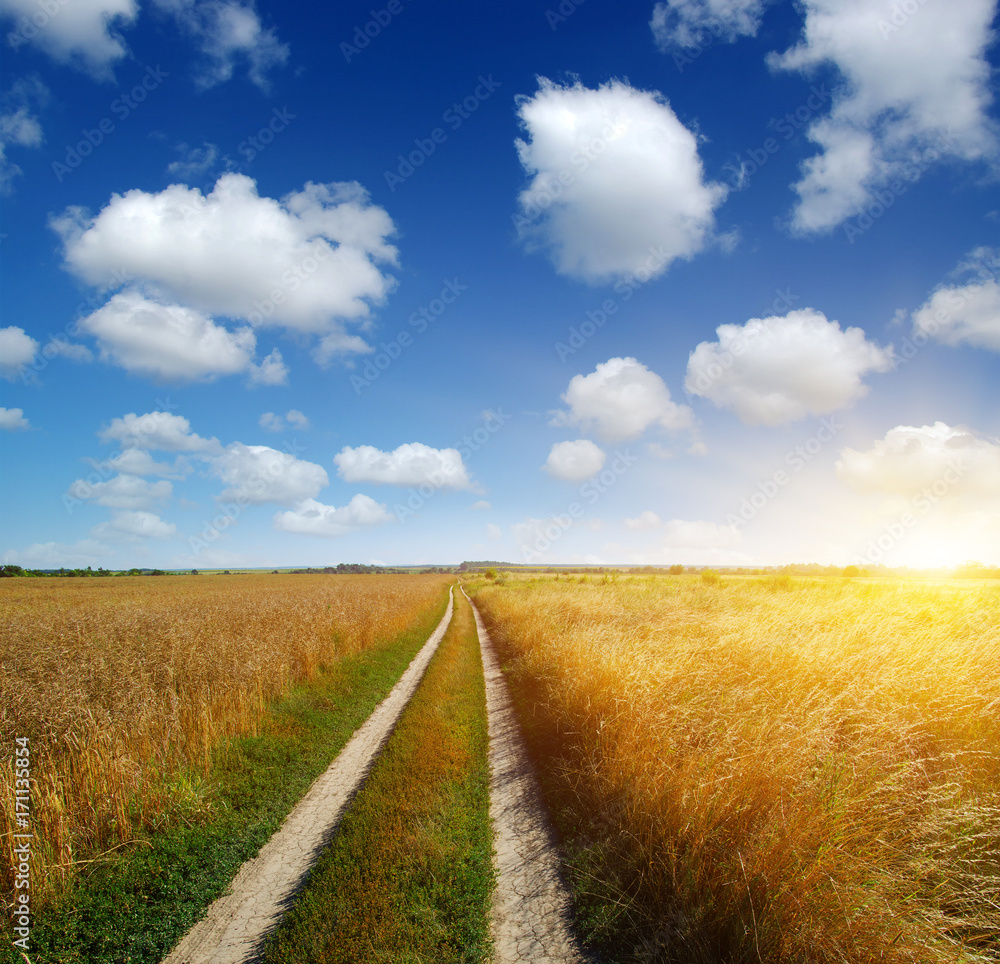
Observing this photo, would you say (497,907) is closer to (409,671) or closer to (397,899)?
(397,899)

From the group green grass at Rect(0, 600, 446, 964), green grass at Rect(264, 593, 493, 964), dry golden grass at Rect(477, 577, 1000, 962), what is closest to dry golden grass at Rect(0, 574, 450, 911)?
green grass at Rect(0, 600, 446, 964)

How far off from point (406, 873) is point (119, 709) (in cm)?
612

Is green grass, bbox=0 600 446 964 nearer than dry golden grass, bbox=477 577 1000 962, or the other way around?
dry golden grass, bbox=477 577 1000 962

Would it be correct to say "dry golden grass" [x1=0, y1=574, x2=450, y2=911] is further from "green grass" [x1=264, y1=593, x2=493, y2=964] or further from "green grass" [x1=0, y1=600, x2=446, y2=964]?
"green grass" [x1=264, y1=593, x2=493, y2=964]

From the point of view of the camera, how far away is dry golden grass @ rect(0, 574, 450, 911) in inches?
223

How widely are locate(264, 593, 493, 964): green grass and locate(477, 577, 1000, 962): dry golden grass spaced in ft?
4.49

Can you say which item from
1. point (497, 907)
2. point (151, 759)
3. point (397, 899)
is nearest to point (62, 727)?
point (151, 759)

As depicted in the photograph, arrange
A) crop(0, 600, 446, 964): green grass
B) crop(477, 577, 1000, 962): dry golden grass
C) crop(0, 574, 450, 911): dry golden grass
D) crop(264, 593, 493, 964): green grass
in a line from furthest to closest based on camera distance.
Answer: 1. crop(0, 574, 450, 911): dry golden grass
2. crop(0, 600, 446, 964): green grass
3. crop(264, 593, 493, 964): green grass
4. crop(477, 577, 1000, 962): dry golden grass

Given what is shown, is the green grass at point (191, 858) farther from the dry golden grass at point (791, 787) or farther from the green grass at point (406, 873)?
the dry golden grass at point (791, 787)

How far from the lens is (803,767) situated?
210 inches

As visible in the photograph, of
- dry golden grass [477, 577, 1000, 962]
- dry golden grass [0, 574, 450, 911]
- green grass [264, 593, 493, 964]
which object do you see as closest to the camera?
dry golden grass [477, 577, 1000, 962]

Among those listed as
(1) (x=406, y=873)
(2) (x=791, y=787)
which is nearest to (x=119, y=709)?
(1) (x=406, y=873)

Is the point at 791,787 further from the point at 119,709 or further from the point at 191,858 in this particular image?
the point at 119,709

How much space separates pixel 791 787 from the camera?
203 inches
